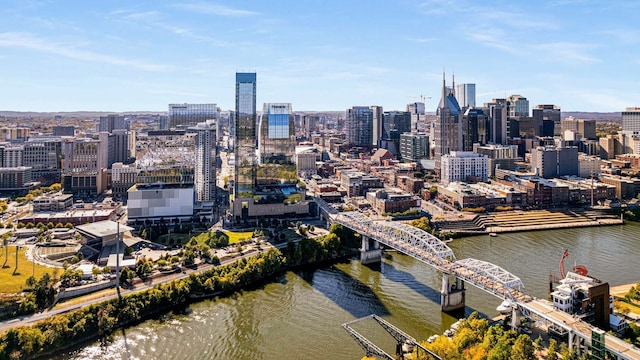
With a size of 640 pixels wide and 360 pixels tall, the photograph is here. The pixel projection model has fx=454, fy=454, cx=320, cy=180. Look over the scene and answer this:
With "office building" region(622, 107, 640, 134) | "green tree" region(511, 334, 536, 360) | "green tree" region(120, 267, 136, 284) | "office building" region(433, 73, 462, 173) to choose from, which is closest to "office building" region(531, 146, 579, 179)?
"office building" region(433, 73, 462, 173)

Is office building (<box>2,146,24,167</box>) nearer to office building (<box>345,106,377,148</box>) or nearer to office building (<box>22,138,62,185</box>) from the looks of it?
office building (<box>22,138,62,185</box>)

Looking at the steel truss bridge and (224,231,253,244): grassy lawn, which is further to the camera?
(224,231,253,244): grassy lawn

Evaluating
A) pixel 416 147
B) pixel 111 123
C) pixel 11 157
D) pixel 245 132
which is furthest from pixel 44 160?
pixel 416 147

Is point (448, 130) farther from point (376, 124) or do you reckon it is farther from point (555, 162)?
point (376, 124)

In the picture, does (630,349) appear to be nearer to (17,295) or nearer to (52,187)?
(17,295)

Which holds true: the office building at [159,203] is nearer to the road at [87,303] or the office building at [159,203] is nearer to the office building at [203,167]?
the office building at [203,167]

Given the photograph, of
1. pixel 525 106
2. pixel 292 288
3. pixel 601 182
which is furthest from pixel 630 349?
pixel 525 106

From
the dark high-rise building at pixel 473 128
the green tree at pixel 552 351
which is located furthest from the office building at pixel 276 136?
the dark high-rise building at pixel 473 128
